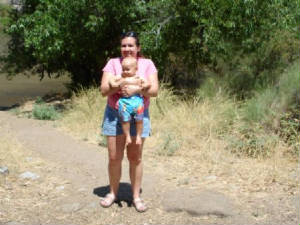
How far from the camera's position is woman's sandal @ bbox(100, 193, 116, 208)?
15.6 feet

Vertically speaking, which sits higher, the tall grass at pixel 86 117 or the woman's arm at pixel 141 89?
the woman's arm at pixel 141 89

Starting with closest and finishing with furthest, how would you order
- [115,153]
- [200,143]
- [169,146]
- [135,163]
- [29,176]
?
[115,153]
[135,163]
[29,176]
[169,146]
[200,143]

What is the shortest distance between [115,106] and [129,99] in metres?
0.20

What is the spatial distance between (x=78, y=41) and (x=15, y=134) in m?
3.18

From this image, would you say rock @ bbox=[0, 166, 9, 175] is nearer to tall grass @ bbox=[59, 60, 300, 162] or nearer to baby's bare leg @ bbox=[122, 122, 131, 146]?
tall grass @ bbox=[59, 60, 300, 162]

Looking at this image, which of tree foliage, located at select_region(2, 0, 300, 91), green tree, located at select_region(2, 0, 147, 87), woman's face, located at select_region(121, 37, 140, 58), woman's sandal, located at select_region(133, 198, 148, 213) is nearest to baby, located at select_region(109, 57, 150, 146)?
woman's face, located at select_region(121, 37, 140, 58)

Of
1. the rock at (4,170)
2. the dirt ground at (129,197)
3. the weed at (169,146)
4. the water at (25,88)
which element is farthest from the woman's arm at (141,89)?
the water at (25,88)

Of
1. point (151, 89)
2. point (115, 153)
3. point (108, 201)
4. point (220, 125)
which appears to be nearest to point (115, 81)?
point (151, 89)

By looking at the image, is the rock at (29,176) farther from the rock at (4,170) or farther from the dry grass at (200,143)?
the dry grass at (200,143)

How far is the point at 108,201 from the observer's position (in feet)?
15.6

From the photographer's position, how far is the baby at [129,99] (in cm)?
408

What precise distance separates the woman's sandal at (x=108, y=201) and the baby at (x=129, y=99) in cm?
82

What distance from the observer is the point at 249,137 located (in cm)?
708

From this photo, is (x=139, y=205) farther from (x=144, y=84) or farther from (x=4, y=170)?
(x=4, y=170)
